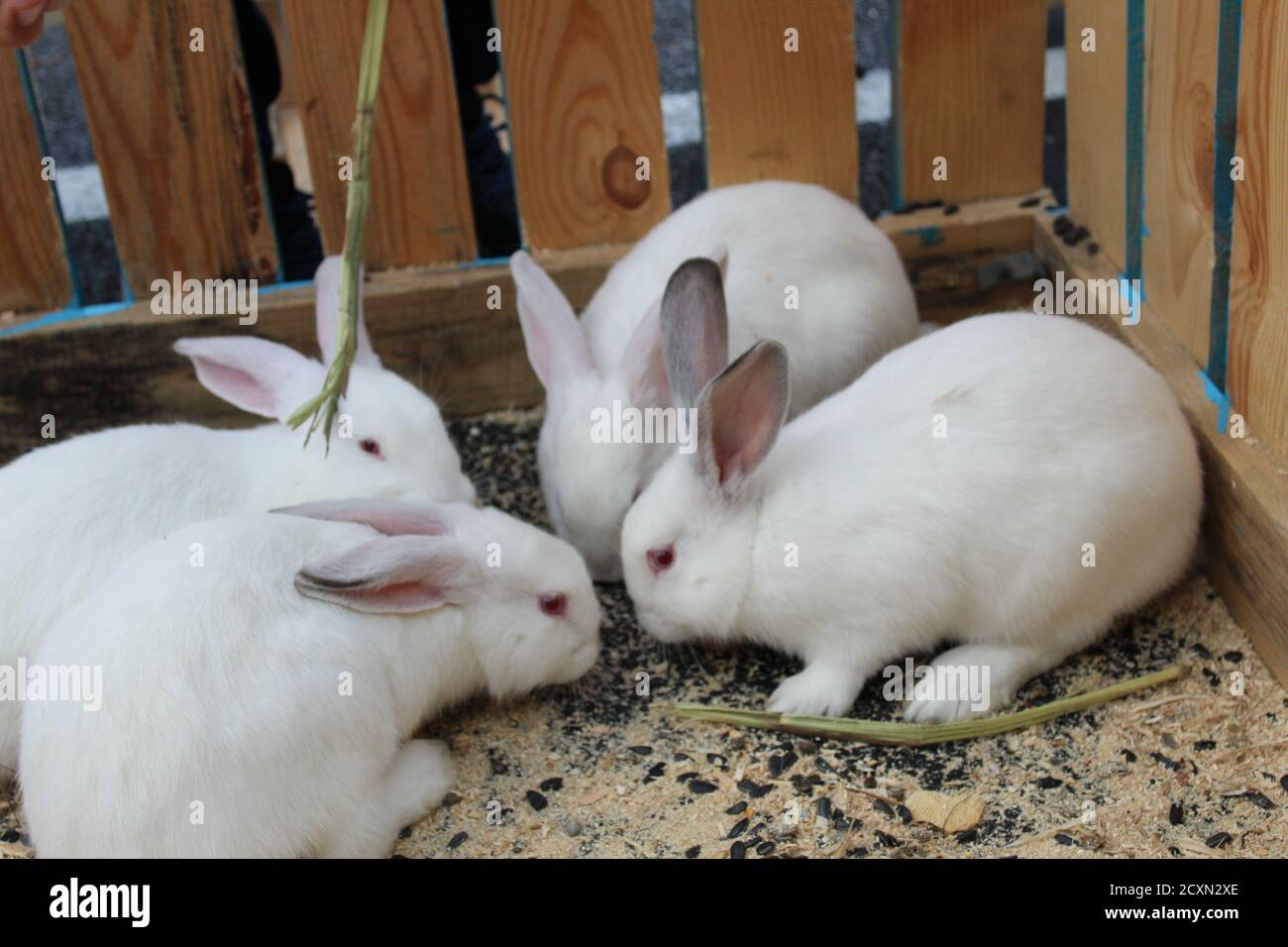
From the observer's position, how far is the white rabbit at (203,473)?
332cm

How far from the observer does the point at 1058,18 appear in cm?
709

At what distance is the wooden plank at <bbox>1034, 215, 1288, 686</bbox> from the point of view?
329 centimetres

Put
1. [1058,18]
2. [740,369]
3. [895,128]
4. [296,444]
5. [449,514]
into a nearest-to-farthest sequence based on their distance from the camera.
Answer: [740,369], [449,514], [296,444], [895,128], [1058,18]

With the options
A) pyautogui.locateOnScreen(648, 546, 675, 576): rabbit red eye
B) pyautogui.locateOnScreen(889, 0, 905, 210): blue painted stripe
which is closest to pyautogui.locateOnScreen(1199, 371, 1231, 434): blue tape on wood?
pyautogui.locateOnScreen(648, 546, 675, 576): rabbit red eye

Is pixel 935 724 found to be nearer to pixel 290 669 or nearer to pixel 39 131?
pixel 290 669

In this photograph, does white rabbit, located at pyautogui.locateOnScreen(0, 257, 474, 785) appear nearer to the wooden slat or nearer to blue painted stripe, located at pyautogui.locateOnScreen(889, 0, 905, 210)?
blue painted stripe, located at pyautogui.locateOnScreen(889, 0, 905, 210)

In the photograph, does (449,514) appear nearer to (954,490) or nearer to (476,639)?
(476,639)

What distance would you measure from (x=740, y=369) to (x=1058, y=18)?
4.58m

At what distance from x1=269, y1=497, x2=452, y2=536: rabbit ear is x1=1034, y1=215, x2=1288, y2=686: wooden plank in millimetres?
1791

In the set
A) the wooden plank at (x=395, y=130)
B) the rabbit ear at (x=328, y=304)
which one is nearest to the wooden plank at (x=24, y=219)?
the wooden plank at (x=395, y=130)

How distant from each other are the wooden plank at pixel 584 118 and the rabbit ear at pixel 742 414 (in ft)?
5.04

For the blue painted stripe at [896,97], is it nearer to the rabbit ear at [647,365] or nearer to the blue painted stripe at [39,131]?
the rabbit ear at [647,365]

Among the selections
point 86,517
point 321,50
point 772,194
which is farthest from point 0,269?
point 772,194

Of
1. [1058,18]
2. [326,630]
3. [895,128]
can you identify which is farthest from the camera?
[1058,18]
